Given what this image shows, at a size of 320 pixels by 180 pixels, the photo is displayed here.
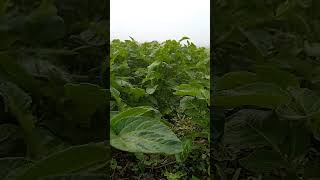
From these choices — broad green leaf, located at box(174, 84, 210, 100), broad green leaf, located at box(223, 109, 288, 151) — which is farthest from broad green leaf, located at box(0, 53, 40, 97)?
broad green leaf, located at box(174, 84, 210, 100)

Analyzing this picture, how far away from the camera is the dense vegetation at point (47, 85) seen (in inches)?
18.5

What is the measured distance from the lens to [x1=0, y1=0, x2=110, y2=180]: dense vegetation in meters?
0.47

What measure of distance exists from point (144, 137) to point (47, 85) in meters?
0.12

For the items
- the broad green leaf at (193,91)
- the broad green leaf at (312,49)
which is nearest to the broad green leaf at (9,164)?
the broad green leaf at (312,49)

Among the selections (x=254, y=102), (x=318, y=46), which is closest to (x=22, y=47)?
(x=254, y=102)

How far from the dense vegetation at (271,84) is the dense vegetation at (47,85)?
15cm

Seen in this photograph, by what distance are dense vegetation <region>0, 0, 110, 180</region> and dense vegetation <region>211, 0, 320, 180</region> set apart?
15 centimetres

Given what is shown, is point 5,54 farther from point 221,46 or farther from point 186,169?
point 186,169

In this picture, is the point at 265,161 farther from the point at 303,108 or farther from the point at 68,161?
the point at 68,161

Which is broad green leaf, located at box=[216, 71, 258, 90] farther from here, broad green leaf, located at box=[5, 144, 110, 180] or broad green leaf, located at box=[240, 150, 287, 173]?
broad green leaf, located at box=[5, 144, 110, 180]

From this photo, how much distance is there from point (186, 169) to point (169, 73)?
1.93 feet

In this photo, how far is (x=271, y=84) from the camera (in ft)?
1.81

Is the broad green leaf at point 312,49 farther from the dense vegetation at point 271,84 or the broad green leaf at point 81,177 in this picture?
the broad green leaf at point 81,177

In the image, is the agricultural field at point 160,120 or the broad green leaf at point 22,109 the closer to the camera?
the broad green leaf at point 22,109
